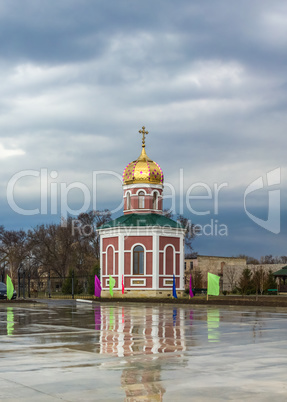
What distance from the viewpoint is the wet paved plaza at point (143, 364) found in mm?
6387

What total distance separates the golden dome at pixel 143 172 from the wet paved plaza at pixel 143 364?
2898cm

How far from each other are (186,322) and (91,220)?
50.5 meters

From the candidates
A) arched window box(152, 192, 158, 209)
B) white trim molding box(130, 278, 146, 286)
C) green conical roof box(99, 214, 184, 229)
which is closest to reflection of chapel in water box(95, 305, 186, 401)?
white trim molding box(130, 278, 146, 286)

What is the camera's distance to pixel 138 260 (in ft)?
133

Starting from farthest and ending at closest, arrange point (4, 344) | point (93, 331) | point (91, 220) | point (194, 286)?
point (91, 220) → point (194, 286) → point (93, 331) → point (4, 344)

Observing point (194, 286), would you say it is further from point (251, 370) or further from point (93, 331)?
point (251, 370)

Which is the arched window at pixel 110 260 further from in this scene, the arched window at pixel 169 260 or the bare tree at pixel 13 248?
the bare tree at pixel 13 248

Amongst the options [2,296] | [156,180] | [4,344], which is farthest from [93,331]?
[156,180]

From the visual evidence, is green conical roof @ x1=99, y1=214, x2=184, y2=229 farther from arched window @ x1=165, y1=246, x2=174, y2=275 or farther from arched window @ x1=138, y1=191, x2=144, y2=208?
arched window @ x1=165, y1=246, x2=174, y2=275

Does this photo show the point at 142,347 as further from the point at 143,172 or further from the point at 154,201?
the point at 154,201

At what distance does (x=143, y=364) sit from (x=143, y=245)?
3210cm

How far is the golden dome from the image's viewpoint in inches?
1683

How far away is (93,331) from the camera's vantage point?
13.8 metres

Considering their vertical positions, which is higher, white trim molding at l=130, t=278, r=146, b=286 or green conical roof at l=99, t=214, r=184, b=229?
green conical roof at l=99, t=214, r=184, b=229
